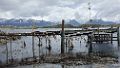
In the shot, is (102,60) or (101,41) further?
(101,41)

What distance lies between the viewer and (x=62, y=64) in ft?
140

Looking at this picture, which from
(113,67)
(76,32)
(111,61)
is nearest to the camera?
(113,67)

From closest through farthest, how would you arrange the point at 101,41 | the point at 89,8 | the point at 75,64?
1. the point at 75,64
2. the point at 101,41
3. the point at 89,8

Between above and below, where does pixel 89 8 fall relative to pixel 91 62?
above

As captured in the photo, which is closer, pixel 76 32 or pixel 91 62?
pixel 91 62

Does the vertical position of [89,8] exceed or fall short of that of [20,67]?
it exceeds it

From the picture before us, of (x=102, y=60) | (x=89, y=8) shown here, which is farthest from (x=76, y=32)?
(x=89, y=8)

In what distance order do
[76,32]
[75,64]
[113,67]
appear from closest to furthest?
1. [113,67]
2. [75,64]
3. [76,32]

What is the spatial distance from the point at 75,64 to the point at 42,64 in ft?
16.1

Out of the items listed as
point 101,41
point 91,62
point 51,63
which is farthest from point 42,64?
point 101,41

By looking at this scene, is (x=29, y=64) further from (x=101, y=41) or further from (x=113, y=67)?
(x=101, y=41)

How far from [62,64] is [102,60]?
7.15 metres

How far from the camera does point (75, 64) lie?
42.4 metres

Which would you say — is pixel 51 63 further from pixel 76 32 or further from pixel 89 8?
pixel 89 8
